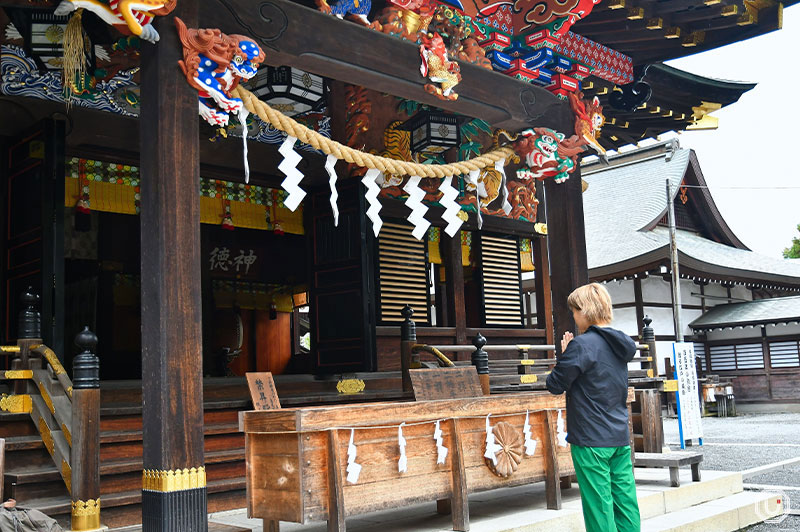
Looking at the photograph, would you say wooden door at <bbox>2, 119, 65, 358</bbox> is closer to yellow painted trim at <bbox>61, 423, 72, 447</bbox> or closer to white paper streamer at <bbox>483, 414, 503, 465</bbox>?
→ yellow painted trim at <bbox>61, 423, 72, 447</bbox>

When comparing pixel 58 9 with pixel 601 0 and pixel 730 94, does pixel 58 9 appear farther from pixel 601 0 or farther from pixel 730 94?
pixel 730 94

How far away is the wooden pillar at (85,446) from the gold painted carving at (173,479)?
0.84 meters

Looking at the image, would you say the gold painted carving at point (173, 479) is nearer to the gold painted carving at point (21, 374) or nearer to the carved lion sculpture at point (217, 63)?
the gold painted carving at point (21, 374)

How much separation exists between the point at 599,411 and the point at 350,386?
16.6ft

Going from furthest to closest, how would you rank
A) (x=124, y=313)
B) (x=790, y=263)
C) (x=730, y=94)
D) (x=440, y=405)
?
(x=790, y=263)
(x=124, y=313)
(x=730, y=94)
(x=440, y=405)

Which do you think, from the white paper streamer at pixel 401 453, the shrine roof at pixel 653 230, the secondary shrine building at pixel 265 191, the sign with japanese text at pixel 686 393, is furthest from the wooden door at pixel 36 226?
the shrine roof at pixel 653 230

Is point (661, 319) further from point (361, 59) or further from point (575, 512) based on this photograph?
point (361, 59)

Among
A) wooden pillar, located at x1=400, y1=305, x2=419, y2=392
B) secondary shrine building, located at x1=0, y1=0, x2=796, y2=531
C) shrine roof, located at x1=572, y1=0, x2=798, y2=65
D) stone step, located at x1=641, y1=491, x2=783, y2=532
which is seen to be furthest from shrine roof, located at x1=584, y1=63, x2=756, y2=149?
stone step, located at x1=641, y1=491, x2=783, y2=532

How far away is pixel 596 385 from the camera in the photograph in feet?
13.8

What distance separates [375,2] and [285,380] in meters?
4.16

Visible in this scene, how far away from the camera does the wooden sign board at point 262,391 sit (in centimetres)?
515

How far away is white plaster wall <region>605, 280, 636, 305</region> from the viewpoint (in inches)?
869

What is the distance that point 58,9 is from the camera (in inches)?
186

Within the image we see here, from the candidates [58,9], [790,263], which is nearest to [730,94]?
[58,9]
